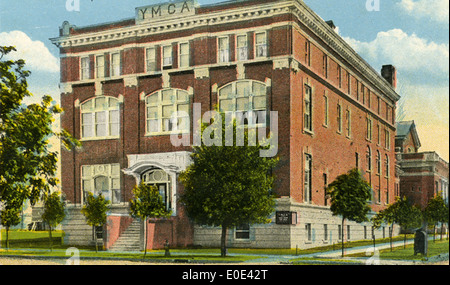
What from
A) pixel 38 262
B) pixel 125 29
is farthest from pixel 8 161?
pixel 125 29

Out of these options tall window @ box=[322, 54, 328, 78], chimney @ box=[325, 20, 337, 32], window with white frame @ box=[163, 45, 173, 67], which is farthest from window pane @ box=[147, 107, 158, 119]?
chimney @ box=[325, 20, 337, 32]

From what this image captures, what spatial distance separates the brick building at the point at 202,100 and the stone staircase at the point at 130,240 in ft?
0.17

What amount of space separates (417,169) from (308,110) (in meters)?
5.62

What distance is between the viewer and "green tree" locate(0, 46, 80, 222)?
2653 centimetres

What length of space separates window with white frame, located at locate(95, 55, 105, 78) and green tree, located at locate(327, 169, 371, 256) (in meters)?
11.9

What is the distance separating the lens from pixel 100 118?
31.7 meters

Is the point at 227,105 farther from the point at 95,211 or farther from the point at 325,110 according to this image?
the point at 95,211

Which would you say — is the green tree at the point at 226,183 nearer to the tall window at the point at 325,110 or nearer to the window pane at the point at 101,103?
the tall window at the point at 325,110

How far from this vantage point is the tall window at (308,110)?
30.9 m

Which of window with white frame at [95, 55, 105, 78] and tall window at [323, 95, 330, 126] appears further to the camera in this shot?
tall window at [323, 95, 330, 126]

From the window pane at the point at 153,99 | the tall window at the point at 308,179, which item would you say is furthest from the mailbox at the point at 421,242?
the window pane at the point at 153,99

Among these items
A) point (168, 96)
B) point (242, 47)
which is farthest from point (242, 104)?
point (168, 96)

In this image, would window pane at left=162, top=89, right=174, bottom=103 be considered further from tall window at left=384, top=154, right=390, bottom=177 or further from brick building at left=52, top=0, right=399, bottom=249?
tall window at left=384, top=154, right=390, bottom=177

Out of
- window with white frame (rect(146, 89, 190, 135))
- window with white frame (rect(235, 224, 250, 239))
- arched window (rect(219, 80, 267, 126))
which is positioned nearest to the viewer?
arched window (rect(219, 80, 267, 126))
